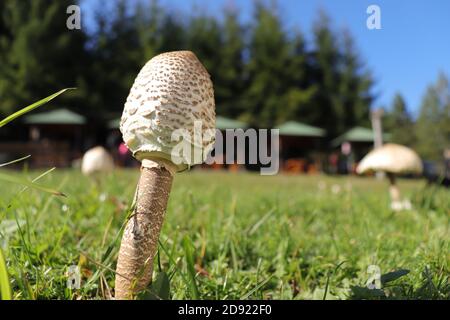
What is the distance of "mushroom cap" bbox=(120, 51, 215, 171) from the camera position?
59 cm

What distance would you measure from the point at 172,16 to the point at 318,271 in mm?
17801

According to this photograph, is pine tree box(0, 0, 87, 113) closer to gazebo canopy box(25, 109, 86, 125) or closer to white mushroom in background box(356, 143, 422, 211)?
gazebo canopy box(25, 109, 86, 125)

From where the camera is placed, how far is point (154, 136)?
0.59 metres

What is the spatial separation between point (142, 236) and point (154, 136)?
0.52 ft

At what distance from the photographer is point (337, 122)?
60.5 ft

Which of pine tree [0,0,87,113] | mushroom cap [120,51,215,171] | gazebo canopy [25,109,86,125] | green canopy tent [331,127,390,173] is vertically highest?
pine tree [0,0,87,113]

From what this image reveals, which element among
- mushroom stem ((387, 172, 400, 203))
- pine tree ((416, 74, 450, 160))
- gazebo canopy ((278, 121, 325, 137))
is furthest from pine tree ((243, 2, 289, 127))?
mushroom stem ((387, 172, 400, 203))

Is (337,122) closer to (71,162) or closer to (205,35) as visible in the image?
(205,35)

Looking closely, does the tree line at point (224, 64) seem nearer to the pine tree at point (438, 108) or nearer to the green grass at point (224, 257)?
the pine tree at point (438, 108)

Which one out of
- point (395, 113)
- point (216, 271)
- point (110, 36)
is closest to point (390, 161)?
point (216, 271)

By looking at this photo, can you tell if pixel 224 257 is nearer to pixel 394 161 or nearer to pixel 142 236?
pixel 142 236

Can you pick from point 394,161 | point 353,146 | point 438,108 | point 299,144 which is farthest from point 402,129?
point 394,161

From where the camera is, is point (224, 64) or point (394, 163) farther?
point (224, 64)

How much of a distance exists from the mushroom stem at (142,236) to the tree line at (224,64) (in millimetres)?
14560
